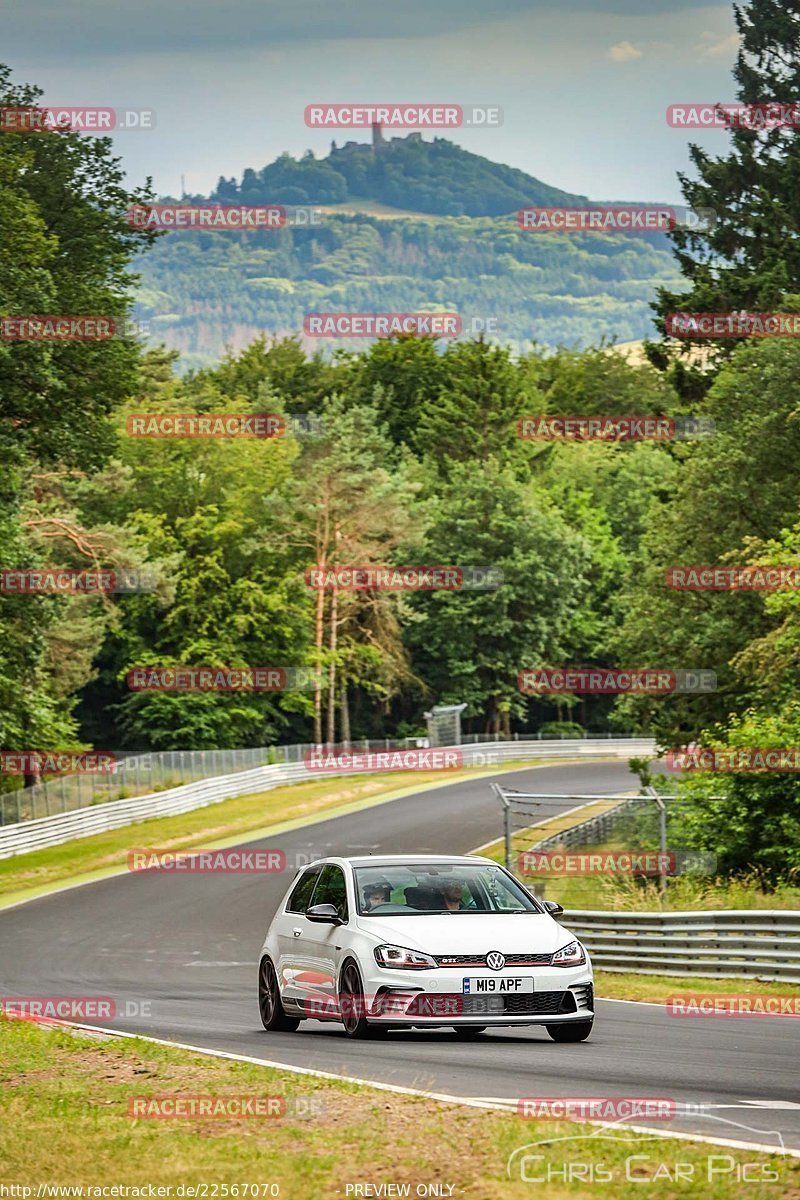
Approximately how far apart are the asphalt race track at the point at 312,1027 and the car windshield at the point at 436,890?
3.42 feet

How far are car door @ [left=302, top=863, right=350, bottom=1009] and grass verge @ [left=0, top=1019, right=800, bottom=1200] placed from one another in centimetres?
337

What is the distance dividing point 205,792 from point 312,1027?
47136 millimetres

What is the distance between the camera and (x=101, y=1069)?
478 inches

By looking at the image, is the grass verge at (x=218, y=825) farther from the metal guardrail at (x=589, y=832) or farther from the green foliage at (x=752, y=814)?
the green foliage at (x=752, y=814)

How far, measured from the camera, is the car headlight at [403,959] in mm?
13375

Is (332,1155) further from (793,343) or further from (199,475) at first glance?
(199,475)

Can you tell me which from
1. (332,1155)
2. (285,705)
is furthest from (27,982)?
(285,705)

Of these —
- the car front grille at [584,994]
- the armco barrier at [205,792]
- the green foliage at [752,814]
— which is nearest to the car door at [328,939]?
the car front grille at [584,994]

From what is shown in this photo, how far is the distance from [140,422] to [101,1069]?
7501cm

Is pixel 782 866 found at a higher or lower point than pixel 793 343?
lower

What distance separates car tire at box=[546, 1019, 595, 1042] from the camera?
45.2ft

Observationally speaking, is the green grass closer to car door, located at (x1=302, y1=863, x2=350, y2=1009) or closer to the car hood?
car door, located at (x1=302, y1=863, x2=350, y2=1009)

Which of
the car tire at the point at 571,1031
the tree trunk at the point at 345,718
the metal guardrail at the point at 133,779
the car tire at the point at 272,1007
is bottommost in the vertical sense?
the tree trunk at the point at 345,718

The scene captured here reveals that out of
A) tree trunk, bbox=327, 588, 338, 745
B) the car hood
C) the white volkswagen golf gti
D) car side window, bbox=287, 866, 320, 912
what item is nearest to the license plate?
the white volkswagen golf gti
